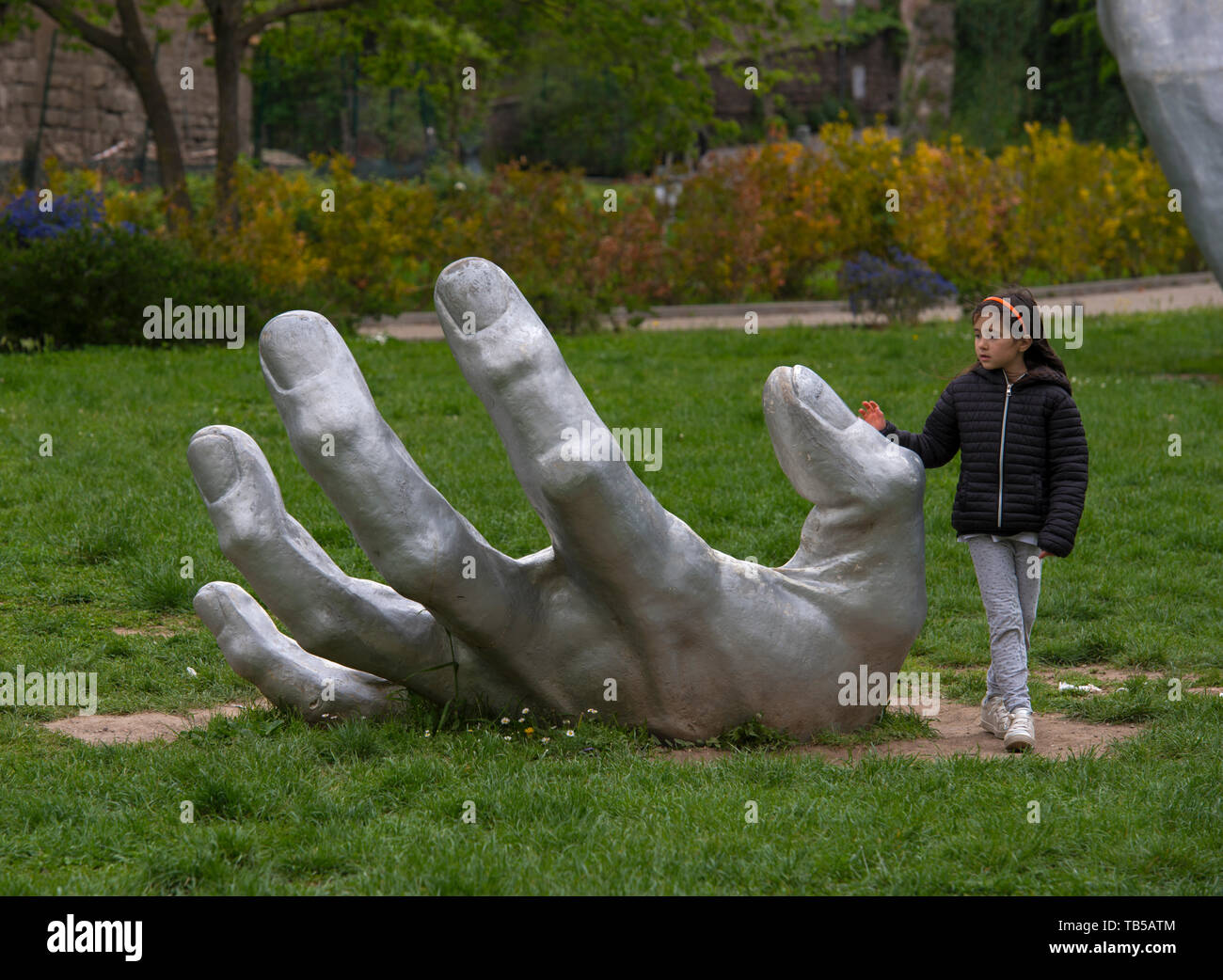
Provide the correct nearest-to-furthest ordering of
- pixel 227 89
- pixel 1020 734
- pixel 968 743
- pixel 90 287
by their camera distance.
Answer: pixel 1020 734 < pixel 968 743 < pixel 90 287 < pixel 227 89

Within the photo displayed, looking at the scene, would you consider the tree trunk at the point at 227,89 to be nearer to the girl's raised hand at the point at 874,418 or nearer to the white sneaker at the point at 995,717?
the girl's raised hand at the point at 874,418

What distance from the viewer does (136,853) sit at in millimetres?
3809

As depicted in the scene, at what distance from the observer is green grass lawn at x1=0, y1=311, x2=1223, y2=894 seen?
3740 mm

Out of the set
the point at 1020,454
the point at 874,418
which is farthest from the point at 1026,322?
the point at 874,418

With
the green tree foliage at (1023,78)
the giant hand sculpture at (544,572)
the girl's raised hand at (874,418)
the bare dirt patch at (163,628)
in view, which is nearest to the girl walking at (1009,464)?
the girl's raised hand at (874,418)

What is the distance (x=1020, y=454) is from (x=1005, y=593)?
0.49 meters

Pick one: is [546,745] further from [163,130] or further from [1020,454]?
[163,130]

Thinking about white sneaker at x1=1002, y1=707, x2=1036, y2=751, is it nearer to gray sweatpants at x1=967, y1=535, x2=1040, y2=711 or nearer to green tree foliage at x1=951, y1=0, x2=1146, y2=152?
gray sweatpants at x1=967, y1=535, x2=1040, y2=711

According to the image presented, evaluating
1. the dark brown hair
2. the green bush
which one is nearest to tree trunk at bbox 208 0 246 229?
the green bush

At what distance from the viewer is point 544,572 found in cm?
486

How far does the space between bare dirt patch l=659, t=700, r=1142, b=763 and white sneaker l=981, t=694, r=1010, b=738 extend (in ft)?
0.09

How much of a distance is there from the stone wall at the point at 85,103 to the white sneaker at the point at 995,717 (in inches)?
1046

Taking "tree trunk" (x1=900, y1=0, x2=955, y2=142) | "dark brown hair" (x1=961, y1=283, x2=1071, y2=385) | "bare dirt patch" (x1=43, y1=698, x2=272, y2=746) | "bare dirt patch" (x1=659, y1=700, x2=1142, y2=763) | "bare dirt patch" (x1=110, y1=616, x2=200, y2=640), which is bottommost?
"bare dirt patch" (x1=659, y1=700, x2=1142, y2=763)

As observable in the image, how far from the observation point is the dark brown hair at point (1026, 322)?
16.9 ft
